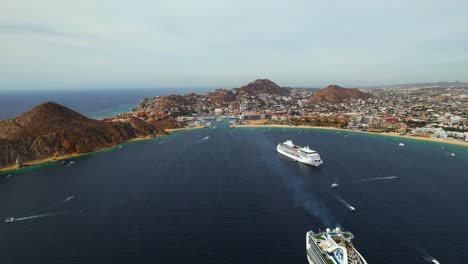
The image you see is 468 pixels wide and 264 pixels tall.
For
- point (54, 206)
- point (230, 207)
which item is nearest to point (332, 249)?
point (230, 207)

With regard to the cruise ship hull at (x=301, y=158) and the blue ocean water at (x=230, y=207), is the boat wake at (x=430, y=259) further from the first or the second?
the cruise ship hull at (x=301, y=158)

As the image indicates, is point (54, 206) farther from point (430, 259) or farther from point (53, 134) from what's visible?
point (430, 259)

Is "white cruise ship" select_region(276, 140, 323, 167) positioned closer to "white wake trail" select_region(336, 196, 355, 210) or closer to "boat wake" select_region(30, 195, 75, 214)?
"white wake trail" select_region(336, 196, 355, 210)

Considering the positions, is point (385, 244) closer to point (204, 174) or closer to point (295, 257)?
point (295, 257)

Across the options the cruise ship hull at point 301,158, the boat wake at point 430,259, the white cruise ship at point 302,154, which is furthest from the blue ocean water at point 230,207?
the white cruise ship at point 302,154

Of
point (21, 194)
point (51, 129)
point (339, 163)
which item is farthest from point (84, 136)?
point (339, 163)
